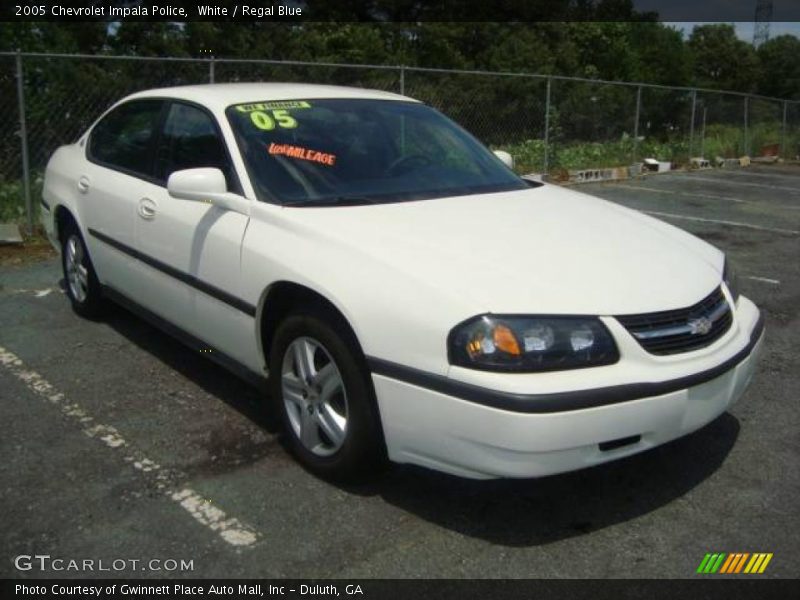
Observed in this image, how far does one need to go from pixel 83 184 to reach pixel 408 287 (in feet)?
9.60

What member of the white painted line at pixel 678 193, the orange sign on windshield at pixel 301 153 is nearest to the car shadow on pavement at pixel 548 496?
the orange sign on windshield at pixel 301 153

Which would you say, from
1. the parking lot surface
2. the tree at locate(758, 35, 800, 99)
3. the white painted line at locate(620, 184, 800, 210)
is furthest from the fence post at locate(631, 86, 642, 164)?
the tree at locate(758, 35, 800, 99)

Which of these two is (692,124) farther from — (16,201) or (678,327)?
(678,327)

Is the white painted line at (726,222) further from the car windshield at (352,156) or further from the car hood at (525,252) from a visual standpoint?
the car hood at (525,252)

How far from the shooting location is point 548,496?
3.13 meters

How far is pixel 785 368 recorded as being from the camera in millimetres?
4625

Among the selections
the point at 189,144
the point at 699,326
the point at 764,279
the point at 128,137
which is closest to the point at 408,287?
the point at 699,326

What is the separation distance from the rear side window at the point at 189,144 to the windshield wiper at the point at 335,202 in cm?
37

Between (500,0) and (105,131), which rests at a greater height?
(500,0)

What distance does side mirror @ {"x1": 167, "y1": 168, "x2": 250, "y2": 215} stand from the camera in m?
3.47

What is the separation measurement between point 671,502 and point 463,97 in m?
11.3

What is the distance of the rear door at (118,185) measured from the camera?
4348 mm
